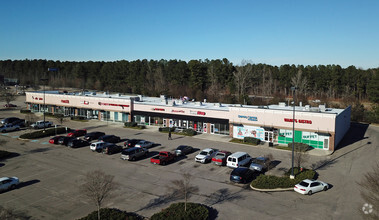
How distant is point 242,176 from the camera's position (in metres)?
24.0

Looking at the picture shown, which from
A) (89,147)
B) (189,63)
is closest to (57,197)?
(89,147)

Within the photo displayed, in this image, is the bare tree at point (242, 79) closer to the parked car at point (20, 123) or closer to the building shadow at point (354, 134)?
the building shadow at point (354, 134)

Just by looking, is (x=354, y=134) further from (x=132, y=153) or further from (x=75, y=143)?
(x=75, y=143)

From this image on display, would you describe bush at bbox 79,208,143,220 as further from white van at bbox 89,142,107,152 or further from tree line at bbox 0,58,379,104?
tree line at bbox 0,58,379,104

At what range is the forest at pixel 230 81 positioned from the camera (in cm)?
8281

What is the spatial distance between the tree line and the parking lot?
4037cm

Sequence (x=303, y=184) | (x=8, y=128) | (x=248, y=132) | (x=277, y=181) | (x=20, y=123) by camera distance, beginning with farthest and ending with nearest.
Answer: (x=20, y=123), (x=8, y=128), (x=248, y=132), (x=277, y=181), (x=303, y=184)

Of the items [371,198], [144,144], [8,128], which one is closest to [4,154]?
[144,144]

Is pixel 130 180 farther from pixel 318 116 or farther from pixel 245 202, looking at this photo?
pixel 318 116

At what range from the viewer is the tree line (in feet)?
281

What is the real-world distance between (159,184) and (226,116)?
20.7 m

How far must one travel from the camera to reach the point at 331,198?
69.5 feet

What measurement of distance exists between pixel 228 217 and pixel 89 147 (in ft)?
77.4

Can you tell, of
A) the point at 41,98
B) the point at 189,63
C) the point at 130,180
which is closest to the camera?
the point at 130,180
